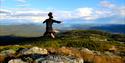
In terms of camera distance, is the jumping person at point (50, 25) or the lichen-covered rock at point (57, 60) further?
the jumping person at point (50, 25)

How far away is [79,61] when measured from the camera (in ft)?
50.7

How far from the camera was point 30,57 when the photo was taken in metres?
16.1

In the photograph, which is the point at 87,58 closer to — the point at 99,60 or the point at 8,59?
the point at 99,60

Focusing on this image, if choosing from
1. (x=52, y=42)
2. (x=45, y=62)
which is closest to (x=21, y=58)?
(x=45, y=62)

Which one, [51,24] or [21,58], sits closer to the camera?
[21,58]

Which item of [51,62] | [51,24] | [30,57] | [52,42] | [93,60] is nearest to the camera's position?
[51,62]

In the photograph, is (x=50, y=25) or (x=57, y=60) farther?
(x=50, y=25)

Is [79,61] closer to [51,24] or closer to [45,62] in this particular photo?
[45,62]

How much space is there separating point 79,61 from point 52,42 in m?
24.4

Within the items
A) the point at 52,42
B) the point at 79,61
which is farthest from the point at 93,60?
the point at 52,42

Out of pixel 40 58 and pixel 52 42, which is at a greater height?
pixel 40 58

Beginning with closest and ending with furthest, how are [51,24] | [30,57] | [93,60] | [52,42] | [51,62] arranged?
1. [51,62]
2. [30,57]
3. [93,60]
4. [51,24]
5. [52,42]

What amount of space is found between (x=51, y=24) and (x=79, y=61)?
2020 cm

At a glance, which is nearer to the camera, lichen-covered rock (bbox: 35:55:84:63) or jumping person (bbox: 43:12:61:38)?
lichen-covered rock (bbox: 35:55:84:63)
